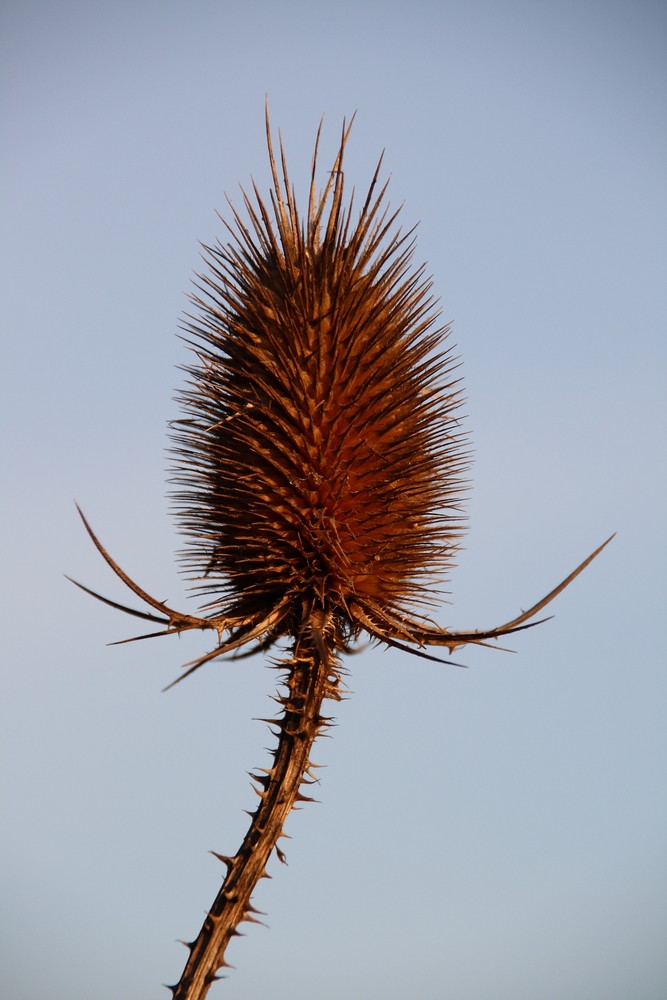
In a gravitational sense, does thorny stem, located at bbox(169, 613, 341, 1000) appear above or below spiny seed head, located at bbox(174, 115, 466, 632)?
below

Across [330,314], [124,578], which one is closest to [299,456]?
[330,314]

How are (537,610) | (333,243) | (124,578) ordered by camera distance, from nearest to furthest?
(124,578) < (537,610) < (333,243)

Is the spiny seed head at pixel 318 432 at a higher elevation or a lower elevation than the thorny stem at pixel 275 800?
higher

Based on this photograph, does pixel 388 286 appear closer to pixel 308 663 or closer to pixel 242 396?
pixel 242 396

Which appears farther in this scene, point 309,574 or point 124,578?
point 309,574

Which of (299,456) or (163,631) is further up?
(299,456)

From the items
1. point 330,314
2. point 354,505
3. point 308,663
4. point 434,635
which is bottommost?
point 308,663

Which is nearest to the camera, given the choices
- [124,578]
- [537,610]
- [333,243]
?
[124,578]
